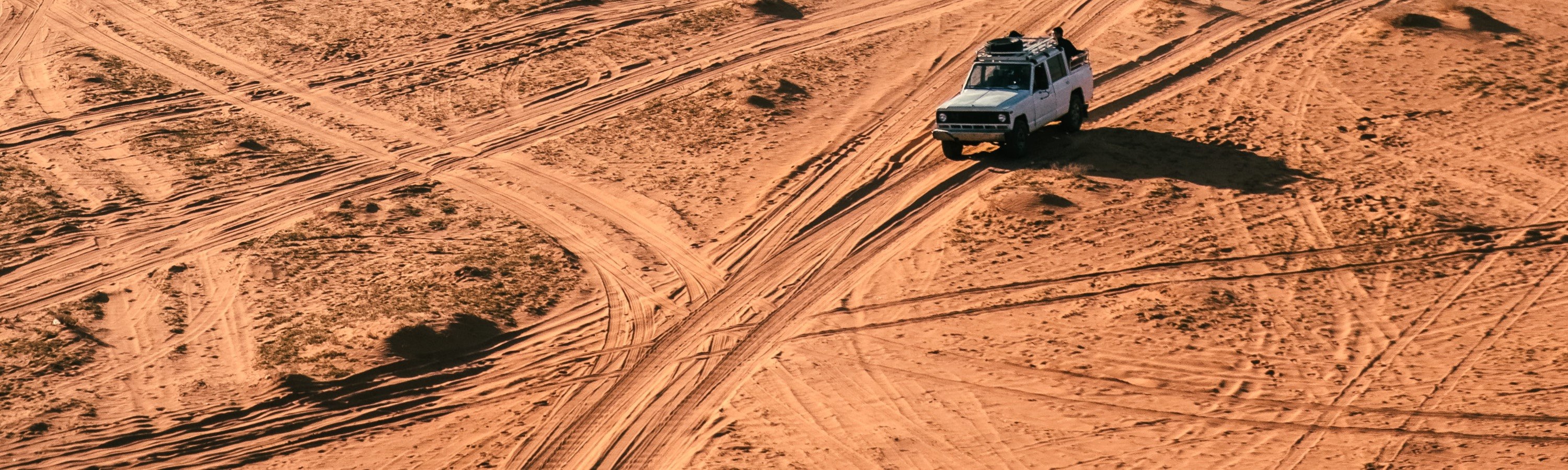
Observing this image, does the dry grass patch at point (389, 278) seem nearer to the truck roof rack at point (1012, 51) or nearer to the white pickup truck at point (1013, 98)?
the white pickup truck at point (1013, 98)

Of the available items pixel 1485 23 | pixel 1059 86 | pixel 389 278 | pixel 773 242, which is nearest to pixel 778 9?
pixel 1059 86

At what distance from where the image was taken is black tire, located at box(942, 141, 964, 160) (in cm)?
2172

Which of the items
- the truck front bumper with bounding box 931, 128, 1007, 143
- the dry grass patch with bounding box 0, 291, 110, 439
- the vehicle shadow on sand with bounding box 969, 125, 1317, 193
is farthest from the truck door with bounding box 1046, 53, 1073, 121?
the dry grass patch with bounding box 0, 291, 110, 439

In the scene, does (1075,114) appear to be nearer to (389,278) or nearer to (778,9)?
(778,9)

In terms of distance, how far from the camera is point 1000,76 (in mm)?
22000

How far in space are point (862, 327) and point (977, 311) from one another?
146cm

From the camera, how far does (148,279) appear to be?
1862 centimetres

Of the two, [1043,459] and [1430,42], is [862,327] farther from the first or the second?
[1430,42]

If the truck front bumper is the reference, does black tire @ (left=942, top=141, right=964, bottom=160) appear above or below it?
below

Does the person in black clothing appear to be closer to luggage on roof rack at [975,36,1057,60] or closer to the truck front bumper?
luggage on roof rack at [975,36,1057,60]

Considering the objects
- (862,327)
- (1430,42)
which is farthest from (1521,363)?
(1430,42)

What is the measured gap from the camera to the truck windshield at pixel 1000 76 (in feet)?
71.3

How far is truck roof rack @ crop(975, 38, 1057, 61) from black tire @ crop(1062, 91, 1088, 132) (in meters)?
0.96

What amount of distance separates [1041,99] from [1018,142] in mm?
831
